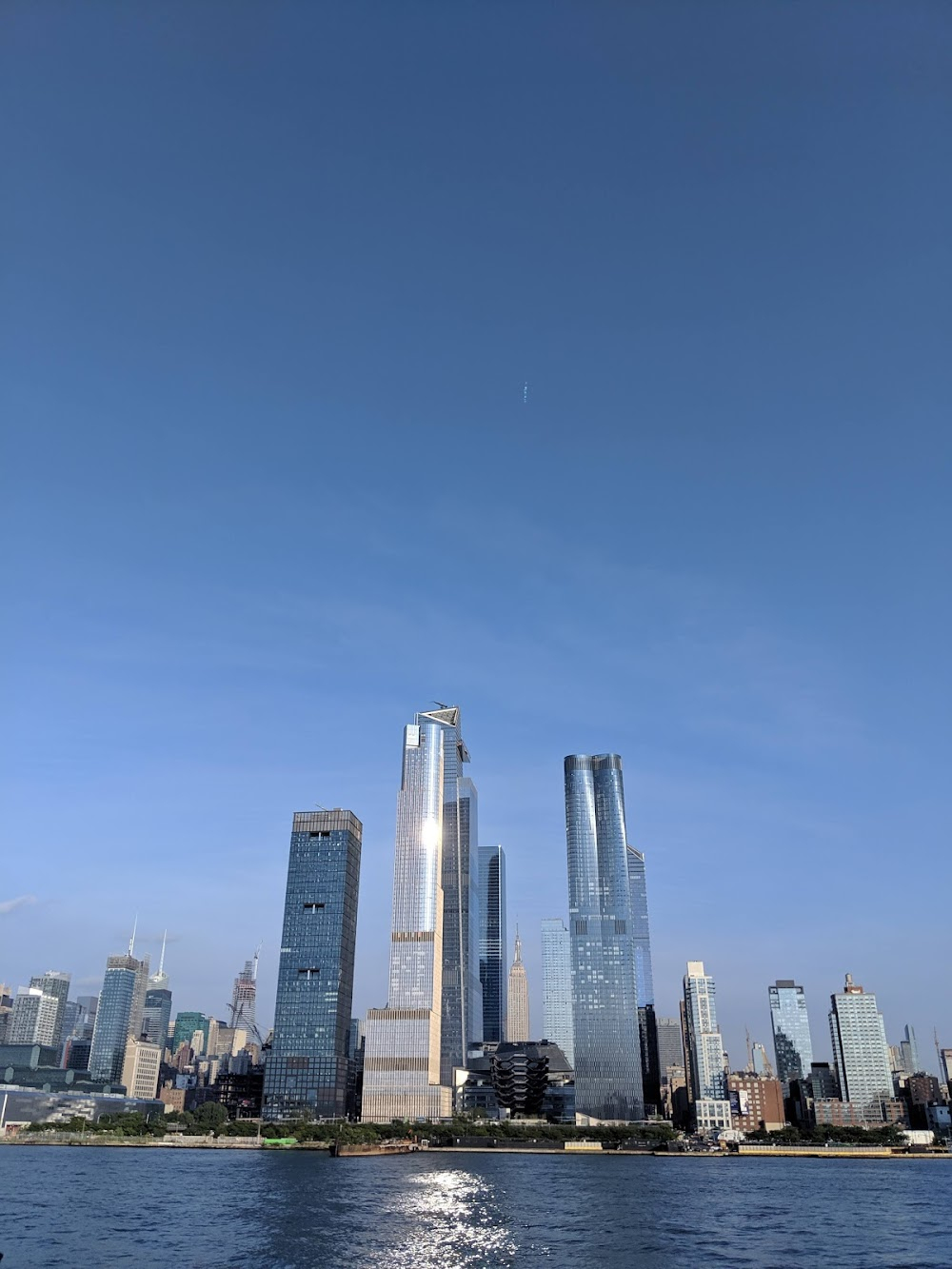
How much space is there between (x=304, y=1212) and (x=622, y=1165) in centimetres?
11913

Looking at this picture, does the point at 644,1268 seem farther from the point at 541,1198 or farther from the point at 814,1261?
the point at 541,1198

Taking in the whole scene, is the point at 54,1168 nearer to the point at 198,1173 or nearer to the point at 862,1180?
the point at 198,1173

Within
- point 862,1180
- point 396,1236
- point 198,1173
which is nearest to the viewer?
point 396,1236

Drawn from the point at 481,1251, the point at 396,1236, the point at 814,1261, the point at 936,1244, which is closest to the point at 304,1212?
the point at 396,1236

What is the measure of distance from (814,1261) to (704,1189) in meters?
70.3

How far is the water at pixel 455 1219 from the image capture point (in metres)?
78.3

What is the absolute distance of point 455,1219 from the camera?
99.2 meters

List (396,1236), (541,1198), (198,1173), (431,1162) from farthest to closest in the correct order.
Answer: (431,1162) < (198,1173) < (541,1198) < (396,1236)

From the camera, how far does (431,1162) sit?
638 ft

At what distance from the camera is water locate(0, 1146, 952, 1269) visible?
78.3 meters

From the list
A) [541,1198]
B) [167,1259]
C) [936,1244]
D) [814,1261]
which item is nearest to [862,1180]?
[541,1198]

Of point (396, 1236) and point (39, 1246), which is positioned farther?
point (396, 1236)

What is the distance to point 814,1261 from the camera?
80.2 metres

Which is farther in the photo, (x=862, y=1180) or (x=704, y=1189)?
(x=862, y=1180)
